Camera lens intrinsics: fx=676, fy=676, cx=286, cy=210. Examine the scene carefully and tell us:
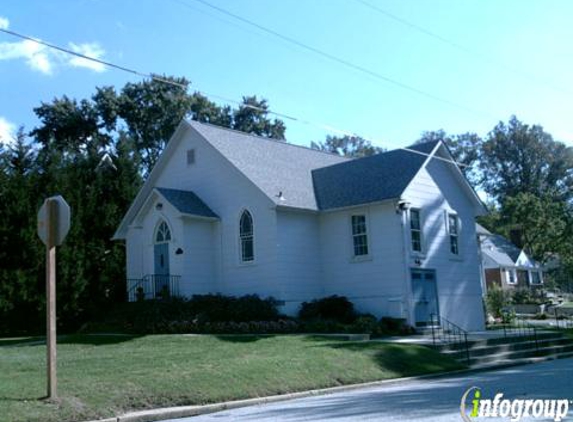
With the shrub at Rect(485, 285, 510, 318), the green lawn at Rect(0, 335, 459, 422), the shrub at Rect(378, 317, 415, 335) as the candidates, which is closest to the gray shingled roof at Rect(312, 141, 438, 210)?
the shrub at Rect(378, 317, 415, 335)

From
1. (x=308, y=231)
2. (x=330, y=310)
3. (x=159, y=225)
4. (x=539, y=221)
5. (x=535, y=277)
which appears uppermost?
(x=539, y=221)

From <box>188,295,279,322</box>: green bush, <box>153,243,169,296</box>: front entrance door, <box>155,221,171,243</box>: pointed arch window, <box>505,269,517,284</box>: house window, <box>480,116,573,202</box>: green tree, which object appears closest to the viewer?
<box>188,295,279,322</box>: green bush

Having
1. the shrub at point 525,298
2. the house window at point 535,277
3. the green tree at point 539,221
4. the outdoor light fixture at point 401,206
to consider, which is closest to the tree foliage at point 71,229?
the outdoor light fixture at point 401,206

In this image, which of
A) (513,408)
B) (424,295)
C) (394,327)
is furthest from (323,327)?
(513,408)

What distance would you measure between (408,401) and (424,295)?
47.6 ft

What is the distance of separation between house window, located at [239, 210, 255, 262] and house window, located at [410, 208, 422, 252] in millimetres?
6159

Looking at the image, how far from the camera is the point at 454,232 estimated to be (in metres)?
28.5

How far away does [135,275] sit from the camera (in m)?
28.9

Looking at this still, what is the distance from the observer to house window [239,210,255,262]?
2600cm

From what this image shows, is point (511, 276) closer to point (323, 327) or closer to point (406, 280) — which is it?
point (406, 280)

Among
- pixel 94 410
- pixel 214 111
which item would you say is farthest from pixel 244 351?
pixel 214 111

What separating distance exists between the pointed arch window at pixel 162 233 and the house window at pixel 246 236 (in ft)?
9.69

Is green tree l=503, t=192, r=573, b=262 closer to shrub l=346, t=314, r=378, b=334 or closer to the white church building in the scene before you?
the white church building

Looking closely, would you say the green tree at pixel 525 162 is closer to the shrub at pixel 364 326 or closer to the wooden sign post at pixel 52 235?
the shrub at pixel 364 326
